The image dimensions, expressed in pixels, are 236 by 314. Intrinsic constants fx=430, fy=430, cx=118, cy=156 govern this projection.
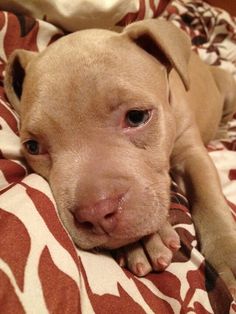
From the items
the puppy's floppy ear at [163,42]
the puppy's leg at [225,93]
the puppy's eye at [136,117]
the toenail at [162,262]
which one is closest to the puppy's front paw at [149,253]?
the toenail at [162,262]

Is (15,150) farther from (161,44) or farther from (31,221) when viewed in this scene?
(161,44)

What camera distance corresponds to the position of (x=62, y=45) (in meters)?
1.46

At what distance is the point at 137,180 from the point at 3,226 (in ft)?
1.32

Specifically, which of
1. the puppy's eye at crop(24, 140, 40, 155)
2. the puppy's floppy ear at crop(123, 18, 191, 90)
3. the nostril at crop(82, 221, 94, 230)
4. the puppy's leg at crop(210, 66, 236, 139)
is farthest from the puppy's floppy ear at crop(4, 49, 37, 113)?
the puppy's leg at crop(210, 66, 236, 139)

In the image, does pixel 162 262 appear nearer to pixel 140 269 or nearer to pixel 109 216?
pixel 140 269

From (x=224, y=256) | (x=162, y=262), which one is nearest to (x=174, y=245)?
(x=162, y=262)

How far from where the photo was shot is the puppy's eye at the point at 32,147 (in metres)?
1.42

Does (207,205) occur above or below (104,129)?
below

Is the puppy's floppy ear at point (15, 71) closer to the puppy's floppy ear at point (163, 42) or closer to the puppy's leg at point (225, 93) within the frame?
the puppy's floppy ear at point (163, 42)

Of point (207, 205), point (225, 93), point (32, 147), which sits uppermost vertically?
point (32, 147)

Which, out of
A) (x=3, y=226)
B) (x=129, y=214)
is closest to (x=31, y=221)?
(x=3, y=226)

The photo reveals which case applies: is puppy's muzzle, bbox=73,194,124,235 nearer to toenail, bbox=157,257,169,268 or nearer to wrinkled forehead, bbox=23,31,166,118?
toenail, bbox=157,257,169,268

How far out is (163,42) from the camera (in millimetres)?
1459

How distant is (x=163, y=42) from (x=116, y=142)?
0.42 m
